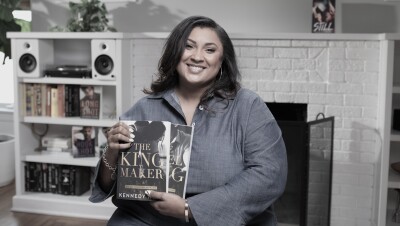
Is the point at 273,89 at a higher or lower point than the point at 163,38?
lower

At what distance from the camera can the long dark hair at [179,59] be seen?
4.98 feet

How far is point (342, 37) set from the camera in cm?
282

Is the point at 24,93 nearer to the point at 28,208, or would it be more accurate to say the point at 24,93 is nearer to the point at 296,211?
the point at 28,208

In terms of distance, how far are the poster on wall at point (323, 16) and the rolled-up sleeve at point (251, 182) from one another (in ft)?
5.04

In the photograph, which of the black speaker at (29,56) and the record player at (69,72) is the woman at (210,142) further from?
the black speaker at (29,56)

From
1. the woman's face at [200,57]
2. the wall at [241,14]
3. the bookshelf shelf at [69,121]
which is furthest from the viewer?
the bookshelf shelf at [69,121]

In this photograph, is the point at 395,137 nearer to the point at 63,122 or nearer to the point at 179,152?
the point at 179,152

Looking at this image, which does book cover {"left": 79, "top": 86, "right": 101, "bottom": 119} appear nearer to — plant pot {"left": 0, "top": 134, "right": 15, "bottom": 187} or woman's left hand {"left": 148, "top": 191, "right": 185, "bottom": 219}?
plant pot {"left": 0, "top": 134, "right": 15, "bottom": 187}

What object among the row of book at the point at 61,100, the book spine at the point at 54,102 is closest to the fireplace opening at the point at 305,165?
the row of book at the point at 61,100

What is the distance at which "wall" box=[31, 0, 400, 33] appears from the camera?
2.99 meters

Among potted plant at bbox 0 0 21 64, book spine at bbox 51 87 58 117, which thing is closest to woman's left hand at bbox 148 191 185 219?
book spine at bbox 51 87 58 117

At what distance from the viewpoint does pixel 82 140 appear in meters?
3.21

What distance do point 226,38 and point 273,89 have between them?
1.49 metres

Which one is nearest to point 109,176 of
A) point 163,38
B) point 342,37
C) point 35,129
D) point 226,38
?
point 226,38
